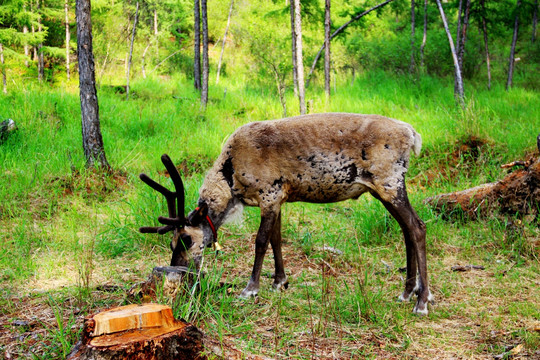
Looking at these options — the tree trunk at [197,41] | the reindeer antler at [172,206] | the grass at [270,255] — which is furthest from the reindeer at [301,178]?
the tree trunk at [197,41]

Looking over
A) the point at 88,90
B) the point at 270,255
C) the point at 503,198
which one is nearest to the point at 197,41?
the point at 88,90

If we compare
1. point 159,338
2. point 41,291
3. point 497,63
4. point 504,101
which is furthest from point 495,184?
point 497,63

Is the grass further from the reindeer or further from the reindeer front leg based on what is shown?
the reindeer

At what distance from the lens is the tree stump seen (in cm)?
271

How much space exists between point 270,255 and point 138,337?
347 centimetres

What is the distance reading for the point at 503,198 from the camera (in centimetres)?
653

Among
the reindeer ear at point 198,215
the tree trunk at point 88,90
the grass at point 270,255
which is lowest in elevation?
the grass at point 270,255

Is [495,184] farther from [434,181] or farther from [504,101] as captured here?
[504,101]

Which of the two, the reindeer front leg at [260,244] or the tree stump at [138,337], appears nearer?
the tree stump at [138,337]

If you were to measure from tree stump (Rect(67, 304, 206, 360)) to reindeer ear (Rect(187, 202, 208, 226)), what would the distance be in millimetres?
1772

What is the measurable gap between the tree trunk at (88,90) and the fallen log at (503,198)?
5729 mm

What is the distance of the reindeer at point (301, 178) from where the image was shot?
4.58 metres

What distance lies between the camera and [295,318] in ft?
13.4

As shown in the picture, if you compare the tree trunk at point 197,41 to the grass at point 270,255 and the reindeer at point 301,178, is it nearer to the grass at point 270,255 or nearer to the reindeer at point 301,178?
the grass at point 270,255
